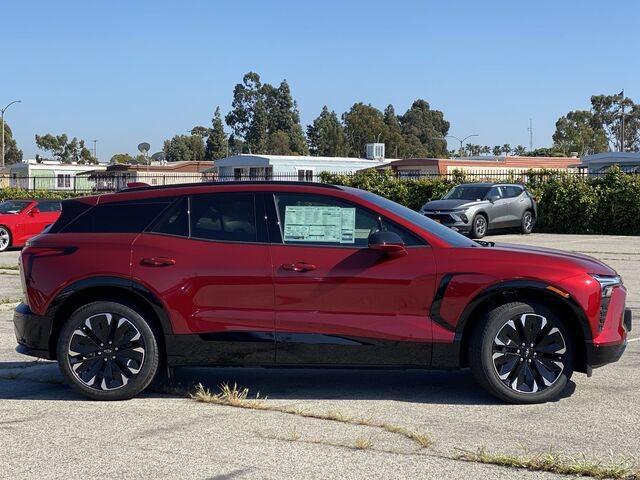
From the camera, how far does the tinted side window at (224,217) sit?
650cm

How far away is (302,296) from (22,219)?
57.0 feet

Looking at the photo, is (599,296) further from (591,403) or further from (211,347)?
(211,347)

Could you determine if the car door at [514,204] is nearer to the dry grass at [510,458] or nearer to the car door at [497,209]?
the car door at [497,209]

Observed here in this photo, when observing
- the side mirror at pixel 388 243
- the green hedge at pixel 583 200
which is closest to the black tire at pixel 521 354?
the side mirror at pixel 388 243

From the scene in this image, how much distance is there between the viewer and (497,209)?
81.5ft

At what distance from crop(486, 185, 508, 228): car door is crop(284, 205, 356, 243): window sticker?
18.7 meters

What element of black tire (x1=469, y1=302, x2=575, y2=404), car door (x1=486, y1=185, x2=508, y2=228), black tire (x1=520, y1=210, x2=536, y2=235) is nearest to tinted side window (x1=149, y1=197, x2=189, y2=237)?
black tire (x1=469, y1=302, x2=575, y2=404)

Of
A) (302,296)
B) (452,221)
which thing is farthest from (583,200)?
(302,296)

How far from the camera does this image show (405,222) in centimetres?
642

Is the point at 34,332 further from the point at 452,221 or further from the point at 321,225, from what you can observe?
the point at 452,221

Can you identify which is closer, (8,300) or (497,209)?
(8,300)

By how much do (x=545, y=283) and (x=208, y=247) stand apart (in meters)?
2.50

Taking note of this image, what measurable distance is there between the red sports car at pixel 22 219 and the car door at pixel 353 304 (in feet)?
54.6

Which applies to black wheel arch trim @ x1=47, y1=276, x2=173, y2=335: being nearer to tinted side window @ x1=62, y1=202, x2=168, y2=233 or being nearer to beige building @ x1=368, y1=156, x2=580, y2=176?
tinted side window @ x1=62, y1=202, x2=168, y2=233
